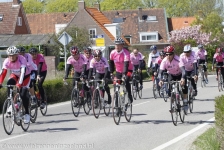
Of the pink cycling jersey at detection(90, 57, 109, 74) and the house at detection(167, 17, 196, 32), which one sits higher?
the house at detection(167, 17, 196, 32)

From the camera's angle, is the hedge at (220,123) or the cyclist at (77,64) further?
the cyclist at (77,64)

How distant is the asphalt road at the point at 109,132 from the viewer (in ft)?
38.0

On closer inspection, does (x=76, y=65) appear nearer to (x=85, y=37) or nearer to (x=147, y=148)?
(x=147, y=148)

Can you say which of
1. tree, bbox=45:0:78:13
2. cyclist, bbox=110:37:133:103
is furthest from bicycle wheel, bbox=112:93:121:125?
tree, bbox=45:0:78:13

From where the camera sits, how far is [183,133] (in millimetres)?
12938

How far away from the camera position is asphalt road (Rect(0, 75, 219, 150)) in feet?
38.0

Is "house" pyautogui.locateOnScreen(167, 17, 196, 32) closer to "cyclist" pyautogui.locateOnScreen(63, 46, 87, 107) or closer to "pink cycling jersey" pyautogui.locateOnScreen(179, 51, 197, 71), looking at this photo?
"pink cycling jersey" pyautogui.locateOnScreen(179, 51, 197, 71)

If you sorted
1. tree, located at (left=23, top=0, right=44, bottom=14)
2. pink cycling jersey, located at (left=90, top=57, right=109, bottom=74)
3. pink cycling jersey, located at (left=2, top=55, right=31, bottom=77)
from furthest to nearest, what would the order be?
tree, located at (left=23, top=0, right=44, bottom=14), pink cycling jersey, located at (left=90, top=57, right=109, bottom=74), pink cycling jersey, located at (left=2, top=55, right=31, bottom=77)

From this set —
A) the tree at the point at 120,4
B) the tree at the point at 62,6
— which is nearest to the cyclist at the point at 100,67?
the tree at the point at 120,4

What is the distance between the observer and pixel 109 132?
13367 millimetres

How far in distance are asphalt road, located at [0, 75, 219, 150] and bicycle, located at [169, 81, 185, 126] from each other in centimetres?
23

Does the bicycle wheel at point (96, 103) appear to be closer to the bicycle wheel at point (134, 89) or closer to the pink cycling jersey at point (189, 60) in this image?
the pink cycling jersey at point (189, 60)

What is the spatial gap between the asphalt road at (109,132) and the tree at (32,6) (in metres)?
99.1

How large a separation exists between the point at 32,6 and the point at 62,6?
20.2ft
